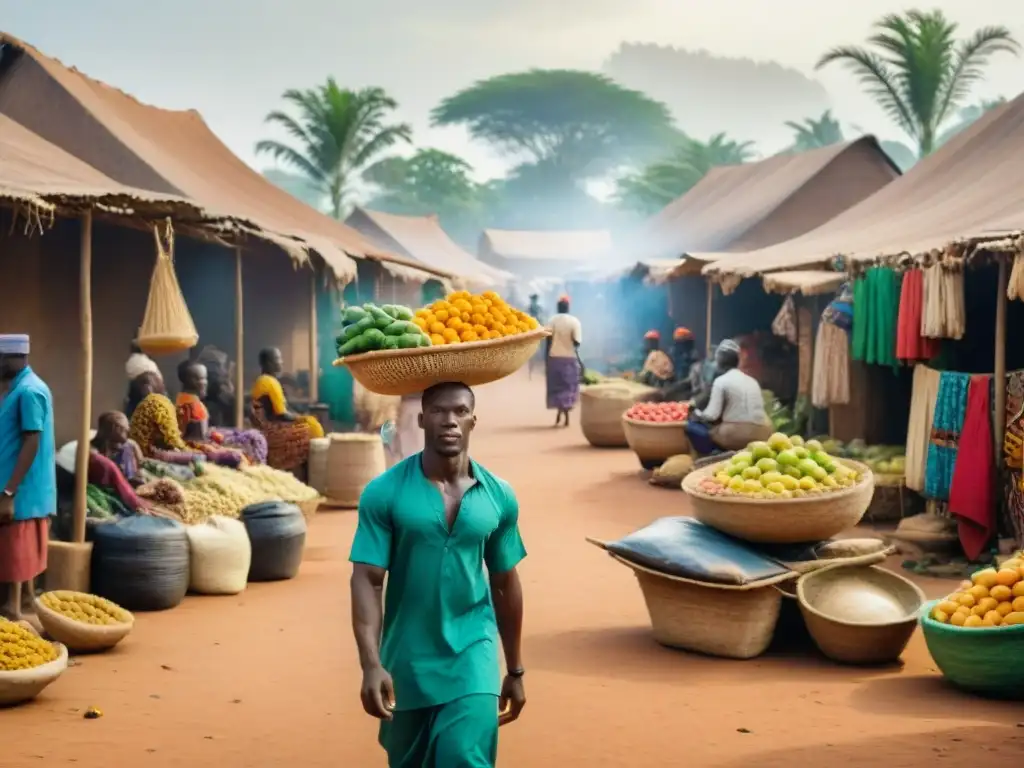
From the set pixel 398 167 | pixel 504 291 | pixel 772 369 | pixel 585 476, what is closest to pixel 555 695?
pixel 585 476

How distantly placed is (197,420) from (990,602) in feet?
22.0

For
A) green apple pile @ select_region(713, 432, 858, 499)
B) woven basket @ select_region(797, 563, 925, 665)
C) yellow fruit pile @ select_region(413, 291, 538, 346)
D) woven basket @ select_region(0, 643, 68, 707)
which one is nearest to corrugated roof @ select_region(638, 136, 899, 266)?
green apple pile @ select_region(713, 432, 858, 499)

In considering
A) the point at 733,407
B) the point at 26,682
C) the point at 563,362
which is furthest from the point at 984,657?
the point at 563,362

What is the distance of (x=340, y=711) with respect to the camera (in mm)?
6375

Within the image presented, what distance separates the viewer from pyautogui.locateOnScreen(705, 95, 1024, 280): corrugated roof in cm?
1267

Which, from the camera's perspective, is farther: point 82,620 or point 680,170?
point 680,170

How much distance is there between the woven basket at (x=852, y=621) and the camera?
7.12 meters

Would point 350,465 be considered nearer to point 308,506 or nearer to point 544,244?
point 308,506

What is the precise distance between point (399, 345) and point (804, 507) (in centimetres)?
355

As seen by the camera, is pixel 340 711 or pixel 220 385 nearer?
pixel 340 711

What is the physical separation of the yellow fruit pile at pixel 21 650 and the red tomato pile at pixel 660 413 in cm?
954

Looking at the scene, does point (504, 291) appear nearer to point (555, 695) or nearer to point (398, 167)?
point (398, 167)

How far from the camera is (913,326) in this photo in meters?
11.1

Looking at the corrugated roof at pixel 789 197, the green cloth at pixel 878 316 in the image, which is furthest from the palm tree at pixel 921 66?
the green cloth at pixel 878 316
